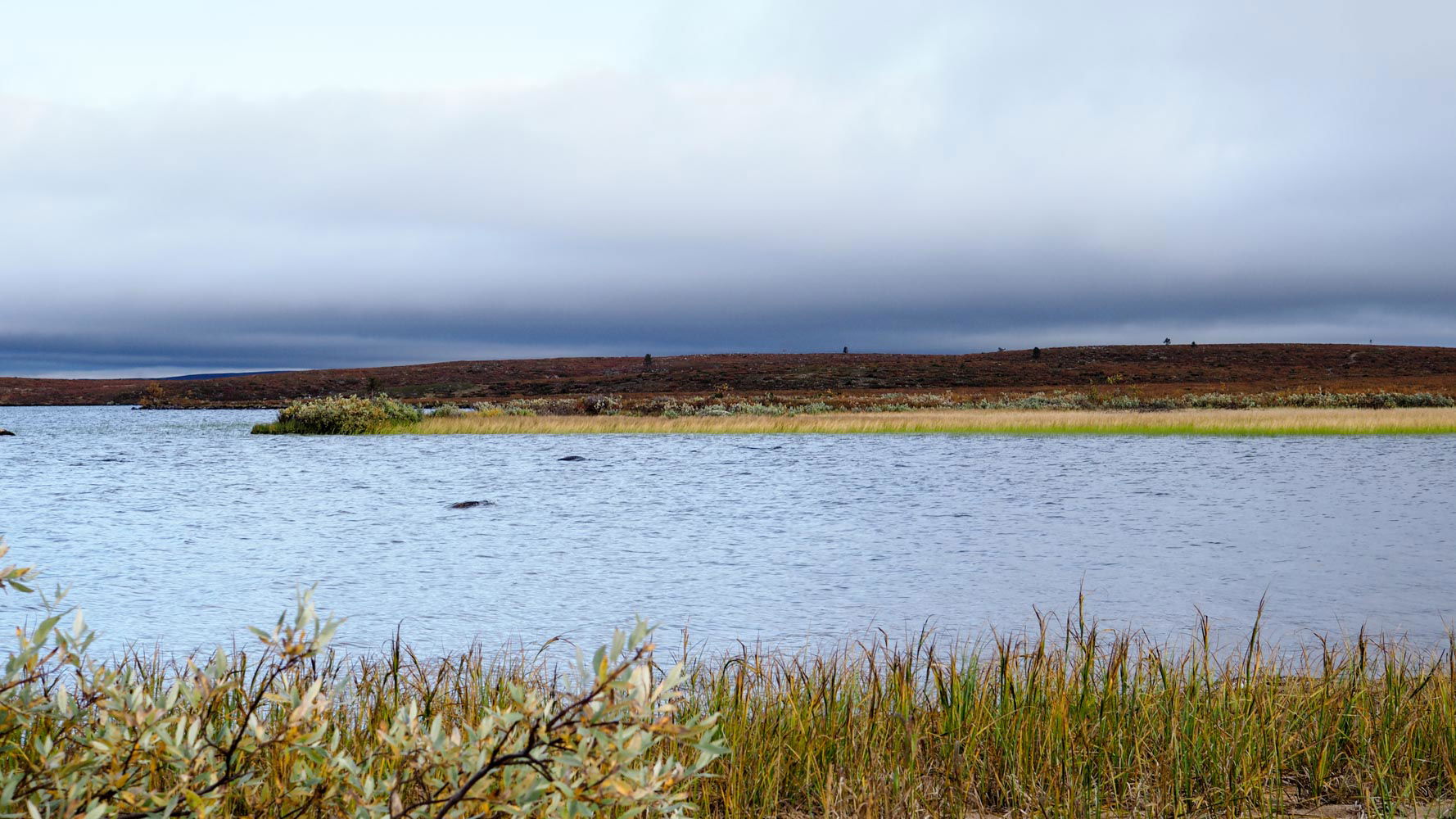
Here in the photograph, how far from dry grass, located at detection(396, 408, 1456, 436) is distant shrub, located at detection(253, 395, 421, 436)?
127 cm

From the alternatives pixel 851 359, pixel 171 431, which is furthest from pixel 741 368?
pixel 171 431

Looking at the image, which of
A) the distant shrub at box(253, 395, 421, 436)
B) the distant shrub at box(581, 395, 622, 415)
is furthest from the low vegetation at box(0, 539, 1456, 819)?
the distant shrub at box(581, 395, 622, 415)

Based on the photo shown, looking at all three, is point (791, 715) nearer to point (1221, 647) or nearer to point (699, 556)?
point (1221, 647)

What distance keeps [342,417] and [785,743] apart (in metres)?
45.3

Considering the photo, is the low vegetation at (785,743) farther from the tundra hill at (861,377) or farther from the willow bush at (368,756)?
the tundra hill at (861,377)

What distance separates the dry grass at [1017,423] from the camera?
39.4 metres

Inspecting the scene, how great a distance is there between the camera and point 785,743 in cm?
536

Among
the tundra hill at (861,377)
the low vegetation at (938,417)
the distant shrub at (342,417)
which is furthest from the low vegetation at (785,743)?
the tundra hill at (861,377)

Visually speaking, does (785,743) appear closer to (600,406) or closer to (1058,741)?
(1058,741)

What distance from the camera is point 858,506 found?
20016mm

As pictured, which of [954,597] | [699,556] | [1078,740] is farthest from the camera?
[699,556]

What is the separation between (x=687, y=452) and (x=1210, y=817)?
30796 millimetres

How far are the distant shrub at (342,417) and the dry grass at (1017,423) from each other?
49.8 inches

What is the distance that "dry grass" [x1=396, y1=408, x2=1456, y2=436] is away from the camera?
39375 millimetres
